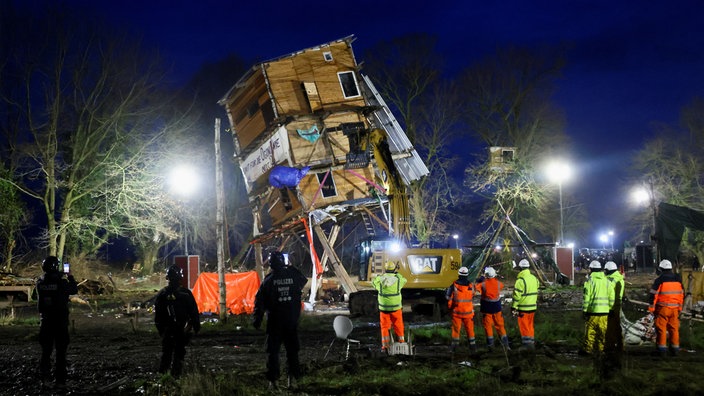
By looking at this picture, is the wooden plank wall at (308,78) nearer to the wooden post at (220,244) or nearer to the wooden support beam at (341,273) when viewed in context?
the wooden support beam at (341,273)

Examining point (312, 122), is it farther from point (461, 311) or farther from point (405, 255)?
point (461, 311)

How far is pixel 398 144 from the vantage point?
99.9 ft

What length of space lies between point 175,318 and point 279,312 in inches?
61.9

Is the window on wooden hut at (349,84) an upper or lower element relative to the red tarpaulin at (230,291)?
upper

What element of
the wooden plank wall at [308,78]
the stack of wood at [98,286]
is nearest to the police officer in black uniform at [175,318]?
the wooden plank wall at [308,78]

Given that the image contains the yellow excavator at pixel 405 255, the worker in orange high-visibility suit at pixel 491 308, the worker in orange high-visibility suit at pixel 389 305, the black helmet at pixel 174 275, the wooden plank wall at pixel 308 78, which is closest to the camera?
the black helmet at pixel 174 275

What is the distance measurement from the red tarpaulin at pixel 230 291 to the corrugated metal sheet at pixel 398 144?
34.8 ft

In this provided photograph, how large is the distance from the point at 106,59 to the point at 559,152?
30.2 m

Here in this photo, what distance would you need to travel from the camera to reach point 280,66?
2822 cm

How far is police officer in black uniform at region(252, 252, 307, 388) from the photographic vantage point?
967cm

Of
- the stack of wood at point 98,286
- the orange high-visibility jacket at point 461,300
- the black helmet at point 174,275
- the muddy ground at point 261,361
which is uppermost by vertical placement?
the black helmet at point 174,275

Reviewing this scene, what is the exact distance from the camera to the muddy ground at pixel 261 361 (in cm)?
949

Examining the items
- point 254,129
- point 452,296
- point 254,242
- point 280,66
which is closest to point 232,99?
point 254,129

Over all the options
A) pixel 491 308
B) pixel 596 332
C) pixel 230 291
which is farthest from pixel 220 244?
pixel 596 332
